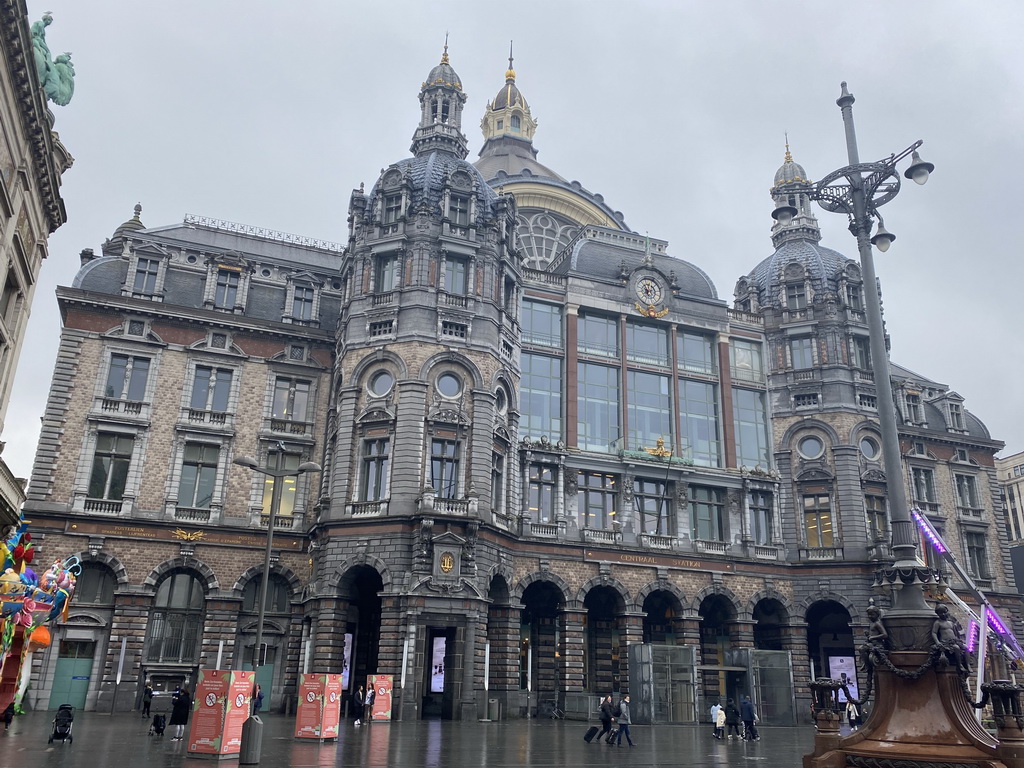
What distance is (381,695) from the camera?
34250 mm

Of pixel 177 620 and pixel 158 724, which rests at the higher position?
pixel 177 620

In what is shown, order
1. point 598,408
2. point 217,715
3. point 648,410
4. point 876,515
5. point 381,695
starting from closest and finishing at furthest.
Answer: point 217,715
point 381,695
point 598,408
point 876,515
point 648,410

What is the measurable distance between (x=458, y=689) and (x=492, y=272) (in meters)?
21.4

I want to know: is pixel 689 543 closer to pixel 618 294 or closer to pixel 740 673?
pixel 740 673

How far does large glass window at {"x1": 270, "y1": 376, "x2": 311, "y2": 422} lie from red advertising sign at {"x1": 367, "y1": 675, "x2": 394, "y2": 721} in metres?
16.7

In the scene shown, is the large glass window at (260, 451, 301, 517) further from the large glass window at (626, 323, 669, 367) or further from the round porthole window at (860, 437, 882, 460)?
the round porthole window at (860, 437, 882, 460)

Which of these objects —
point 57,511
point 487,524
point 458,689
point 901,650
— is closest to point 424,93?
point 487,524

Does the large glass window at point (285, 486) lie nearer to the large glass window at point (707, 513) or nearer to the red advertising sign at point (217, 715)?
the large glass window at point (707, 513)

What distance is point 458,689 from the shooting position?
37.4m

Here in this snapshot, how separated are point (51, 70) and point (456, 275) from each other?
72.9ft

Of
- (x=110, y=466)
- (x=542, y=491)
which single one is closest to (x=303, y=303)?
(x=110, y=466)

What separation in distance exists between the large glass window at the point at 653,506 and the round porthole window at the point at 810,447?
958cm

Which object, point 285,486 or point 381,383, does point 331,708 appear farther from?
point 285,486

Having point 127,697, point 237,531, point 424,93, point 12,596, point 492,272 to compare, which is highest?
point 424,93
